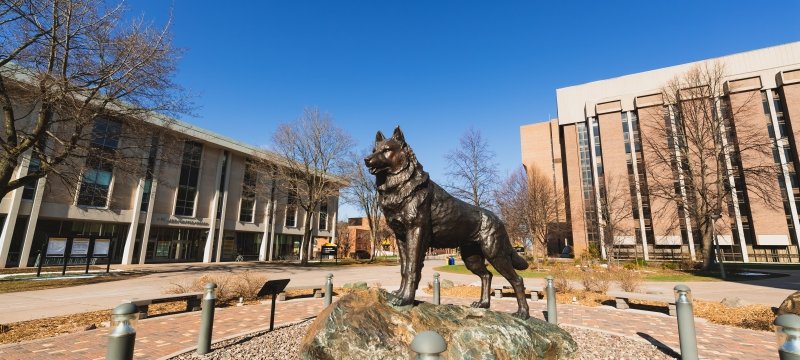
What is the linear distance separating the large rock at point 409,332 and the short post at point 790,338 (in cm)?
231

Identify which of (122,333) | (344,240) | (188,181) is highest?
(188,181)

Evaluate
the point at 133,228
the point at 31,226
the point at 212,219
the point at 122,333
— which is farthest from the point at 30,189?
the point at 122,333

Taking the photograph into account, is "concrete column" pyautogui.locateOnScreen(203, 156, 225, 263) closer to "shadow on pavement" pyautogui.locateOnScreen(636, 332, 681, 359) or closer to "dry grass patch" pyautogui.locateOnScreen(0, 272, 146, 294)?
"dry grass patch" pyautogui.locateOnScreen(0, 272, 146, 294)

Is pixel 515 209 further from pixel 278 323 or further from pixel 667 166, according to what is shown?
pixel 278 323

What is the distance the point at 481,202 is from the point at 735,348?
1794cm

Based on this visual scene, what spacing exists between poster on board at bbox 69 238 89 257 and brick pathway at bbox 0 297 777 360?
1407 cm

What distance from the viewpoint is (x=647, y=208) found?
40.2 metres

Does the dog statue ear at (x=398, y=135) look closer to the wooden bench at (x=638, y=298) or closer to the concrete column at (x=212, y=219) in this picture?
the wooden bench at (x=638, y=298)

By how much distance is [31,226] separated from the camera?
20.5 meters

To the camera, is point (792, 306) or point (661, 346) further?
point (792, 306)

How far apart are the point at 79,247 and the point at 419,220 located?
21090 millimetres

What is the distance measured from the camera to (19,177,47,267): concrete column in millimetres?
20312

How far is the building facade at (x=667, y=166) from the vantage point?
1331 inches

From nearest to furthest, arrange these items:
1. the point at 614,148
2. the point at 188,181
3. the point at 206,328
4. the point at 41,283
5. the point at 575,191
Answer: the point at 206,328, the point at 41,283, the point at 188,181, the point at 614,148, the point at 575,191
